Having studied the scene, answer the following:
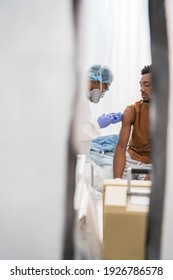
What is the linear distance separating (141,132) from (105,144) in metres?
0.34

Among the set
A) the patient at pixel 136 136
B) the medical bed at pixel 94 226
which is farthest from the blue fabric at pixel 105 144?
the medical bed at pixel 94 226

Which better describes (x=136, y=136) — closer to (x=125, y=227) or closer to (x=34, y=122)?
(x=125, y=227)

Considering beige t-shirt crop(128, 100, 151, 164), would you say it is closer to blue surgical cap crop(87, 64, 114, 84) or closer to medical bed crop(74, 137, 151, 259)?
blue surgical cap crop(87, 64, 114, 84)

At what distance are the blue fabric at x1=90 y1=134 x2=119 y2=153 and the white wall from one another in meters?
1.09

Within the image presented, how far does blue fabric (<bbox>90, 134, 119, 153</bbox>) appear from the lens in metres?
1.75

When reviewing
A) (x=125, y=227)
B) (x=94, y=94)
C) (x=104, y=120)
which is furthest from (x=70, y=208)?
(x=104, y=120)

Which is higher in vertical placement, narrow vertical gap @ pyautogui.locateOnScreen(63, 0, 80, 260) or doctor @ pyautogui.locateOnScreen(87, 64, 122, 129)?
doctor @ pyautogui.locateOnScreen(87, 64, 122, 129)

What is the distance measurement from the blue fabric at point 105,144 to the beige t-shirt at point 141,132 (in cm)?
22

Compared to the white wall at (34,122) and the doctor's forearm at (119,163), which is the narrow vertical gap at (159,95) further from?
the doctor's forearm at (119,163)

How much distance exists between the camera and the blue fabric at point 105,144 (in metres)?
1.75

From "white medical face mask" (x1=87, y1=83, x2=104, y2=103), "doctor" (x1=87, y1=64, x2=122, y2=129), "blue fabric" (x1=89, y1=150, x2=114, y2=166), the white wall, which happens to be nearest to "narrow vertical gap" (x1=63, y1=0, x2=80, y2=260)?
the white wall
